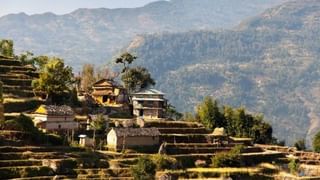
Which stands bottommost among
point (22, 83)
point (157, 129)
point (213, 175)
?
point (213, 175)

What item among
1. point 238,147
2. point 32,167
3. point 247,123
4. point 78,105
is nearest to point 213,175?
point 238,147

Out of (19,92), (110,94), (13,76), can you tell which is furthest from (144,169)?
(13,76)

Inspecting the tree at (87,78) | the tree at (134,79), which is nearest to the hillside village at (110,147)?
the tree at (134,79)

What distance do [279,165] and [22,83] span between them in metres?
30.2

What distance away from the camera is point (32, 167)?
52.4 metres

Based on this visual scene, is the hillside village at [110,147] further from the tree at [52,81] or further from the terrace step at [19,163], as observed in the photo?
the tree at [52,81]

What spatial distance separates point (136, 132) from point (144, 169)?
26.2 feet

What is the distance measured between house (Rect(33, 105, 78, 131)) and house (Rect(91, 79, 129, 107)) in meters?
16.7

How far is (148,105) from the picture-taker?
259 ft

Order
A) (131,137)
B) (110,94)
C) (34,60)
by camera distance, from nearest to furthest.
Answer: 1. (131,137)
2. (110,94)
3. (34,60)

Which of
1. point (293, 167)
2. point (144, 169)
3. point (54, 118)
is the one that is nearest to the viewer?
point (144, 169)

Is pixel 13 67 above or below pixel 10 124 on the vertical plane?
above

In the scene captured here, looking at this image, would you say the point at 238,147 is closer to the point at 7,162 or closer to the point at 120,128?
the point at 120,128

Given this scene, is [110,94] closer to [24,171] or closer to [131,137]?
[131,137]
